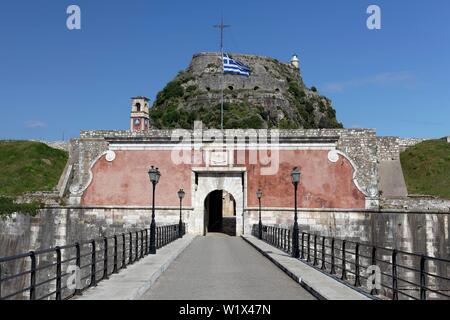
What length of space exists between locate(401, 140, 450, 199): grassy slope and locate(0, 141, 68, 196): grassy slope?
95.0ft

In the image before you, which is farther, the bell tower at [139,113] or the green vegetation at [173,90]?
the green vegetation at [173,90]

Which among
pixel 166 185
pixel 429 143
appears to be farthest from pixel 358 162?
pixel 429 143

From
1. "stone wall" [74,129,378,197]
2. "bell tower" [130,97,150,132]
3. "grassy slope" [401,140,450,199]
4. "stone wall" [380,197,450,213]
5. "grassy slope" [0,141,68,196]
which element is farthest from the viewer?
"bell tower" [130,97,150,132]

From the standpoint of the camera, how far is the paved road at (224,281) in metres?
9.83

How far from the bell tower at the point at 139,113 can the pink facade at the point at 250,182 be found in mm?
9987

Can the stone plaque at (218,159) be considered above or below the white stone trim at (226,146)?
below

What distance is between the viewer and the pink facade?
107 ft

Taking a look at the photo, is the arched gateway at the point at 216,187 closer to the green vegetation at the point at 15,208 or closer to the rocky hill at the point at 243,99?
the green vegetation at the point at 15,208

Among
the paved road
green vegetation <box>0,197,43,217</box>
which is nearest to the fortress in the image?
green vegetation <box>0,197,43,217</box>

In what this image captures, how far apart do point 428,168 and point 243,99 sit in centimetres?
3777

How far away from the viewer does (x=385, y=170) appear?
3988 cm

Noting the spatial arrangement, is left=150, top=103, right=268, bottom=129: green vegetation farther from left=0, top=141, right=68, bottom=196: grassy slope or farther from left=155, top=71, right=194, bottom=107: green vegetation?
left=0, top=141, right=68, bottom=196: grassy slope

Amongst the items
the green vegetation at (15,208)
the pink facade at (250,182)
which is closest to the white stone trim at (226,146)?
the pink facade at (250,182)
